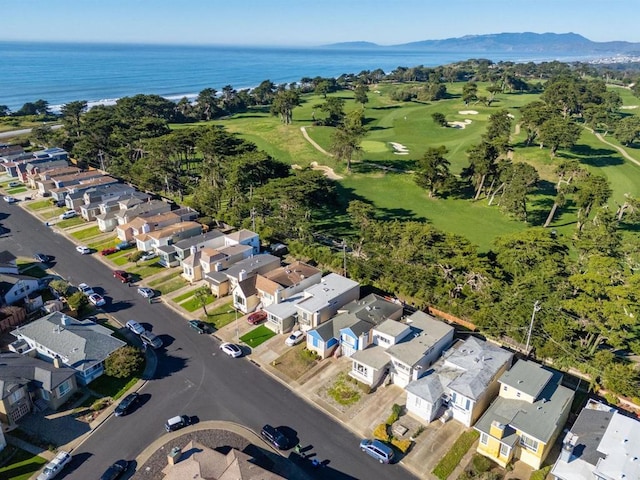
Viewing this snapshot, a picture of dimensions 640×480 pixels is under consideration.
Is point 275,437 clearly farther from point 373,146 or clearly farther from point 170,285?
point 373,146

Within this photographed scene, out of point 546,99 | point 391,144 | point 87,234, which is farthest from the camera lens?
point 546,99

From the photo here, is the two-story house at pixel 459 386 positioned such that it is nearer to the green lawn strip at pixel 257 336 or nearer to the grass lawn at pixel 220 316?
the green lawn strip at pixel 257 336

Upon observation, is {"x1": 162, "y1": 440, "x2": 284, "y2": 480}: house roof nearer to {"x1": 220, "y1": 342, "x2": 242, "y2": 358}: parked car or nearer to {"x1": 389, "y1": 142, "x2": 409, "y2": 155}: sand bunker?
{"x1": 220, "y1": 342, "x2": 242, "y2": 358}: parked car

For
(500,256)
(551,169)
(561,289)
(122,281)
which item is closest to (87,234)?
(122,281)

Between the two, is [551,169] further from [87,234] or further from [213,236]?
[87,234]

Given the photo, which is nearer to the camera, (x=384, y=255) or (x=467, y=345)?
(x=467, y=345)

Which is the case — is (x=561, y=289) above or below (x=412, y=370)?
above
